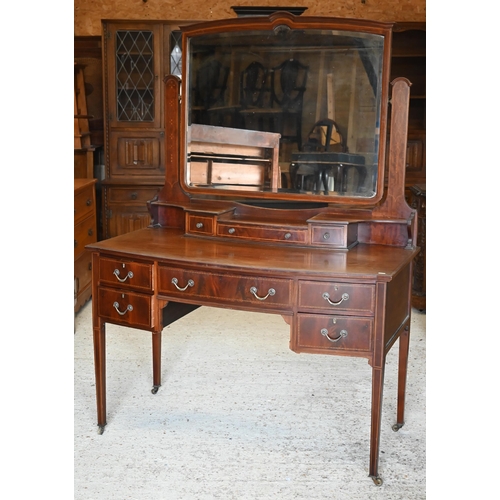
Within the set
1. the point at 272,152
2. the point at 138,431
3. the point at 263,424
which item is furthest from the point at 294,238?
the point at 138,431

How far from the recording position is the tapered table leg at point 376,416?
2402 millimetres

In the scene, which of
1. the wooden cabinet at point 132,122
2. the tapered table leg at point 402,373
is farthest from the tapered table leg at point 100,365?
the wooden cabinet at point 132,122

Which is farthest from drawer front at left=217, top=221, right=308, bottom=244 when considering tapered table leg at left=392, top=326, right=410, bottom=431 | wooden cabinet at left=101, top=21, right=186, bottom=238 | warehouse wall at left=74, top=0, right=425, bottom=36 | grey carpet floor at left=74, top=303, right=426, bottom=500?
warehouse wall at left=74, top=0, right=425, bottom=36

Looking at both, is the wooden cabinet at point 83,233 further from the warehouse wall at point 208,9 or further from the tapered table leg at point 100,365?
the warehouse wall at point 208,9

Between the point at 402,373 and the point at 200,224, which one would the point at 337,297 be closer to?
the point at 402,373

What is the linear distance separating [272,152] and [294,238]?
0.43 meters

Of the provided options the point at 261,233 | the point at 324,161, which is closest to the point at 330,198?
the point at 324,161

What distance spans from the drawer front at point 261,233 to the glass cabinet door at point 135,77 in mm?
3449

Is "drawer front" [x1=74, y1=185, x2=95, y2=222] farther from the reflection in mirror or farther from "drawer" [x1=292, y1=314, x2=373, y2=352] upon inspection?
"drawer" [x1=292, y1=314, x2=373, y2=352]

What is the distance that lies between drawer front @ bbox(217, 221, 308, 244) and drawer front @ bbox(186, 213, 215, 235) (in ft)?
0.14

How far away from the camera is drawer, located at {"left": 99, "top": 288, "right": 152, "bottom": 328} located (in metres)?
2.67

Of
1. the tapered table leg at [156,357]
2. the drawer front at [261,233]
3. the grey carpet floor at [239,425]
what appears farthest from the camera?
the tapered table leg at [156,357]

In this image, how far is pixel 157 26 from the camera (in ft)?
19.5
